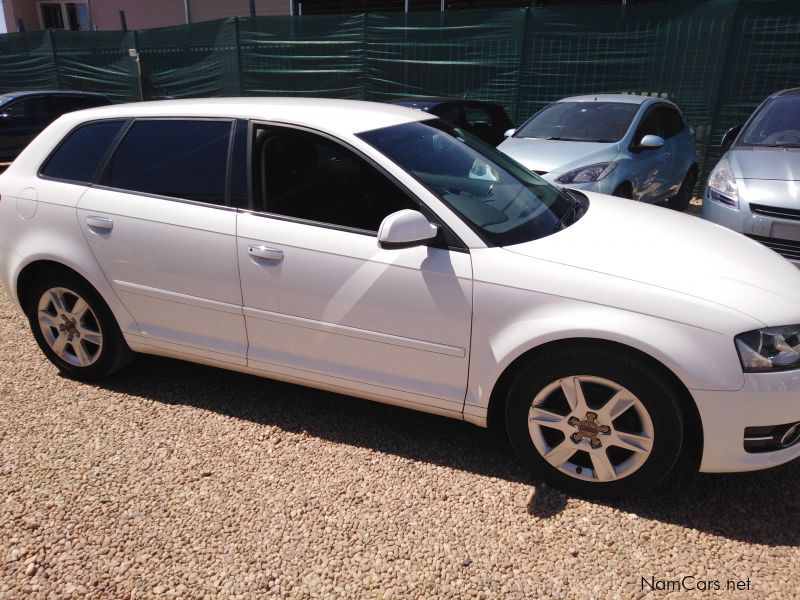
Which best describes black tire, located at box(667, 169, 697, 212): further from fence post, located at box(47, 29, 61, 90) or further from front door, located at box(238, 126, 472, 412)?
fence post, located at box(47, 29, 61, 90)

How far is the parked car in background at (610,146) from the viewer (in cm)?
633

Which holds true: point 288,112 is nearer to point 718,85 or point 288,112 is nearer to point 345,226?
point 345,226

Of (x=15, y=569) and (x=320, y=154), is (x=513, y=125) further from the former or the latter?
(x=15, y=569)

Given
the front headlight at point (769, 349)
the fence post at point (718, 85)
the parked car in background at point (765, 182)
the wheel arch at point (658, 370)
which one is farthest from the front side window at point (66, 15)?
the front headlight at point (769, 349)

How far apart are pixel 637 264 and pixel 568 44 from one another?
8.37 metres

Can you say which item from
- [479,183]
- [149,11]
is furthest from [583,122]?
[149,11]

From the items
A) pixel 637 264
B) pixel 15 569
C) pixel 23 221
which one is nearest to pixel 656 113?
pixel 637 264

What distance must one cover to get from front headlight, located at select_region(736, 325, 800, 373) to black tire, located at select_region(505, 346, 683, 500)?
31 centimetres

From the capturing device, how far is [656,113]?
7508mm

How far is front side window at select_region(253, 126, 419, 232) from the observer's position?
3012mm

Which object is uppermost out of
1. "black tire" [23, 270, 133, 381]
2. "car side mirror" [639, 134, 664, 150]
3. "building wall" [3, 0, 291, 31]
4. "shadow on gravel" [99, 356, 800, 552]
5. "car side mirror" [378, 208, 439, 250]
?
"building wall" [3, 0, 291, 31]

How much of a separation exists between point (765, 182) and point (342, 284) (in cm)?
384

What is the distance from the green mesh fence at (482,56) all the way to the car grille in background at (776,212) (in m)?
5.02

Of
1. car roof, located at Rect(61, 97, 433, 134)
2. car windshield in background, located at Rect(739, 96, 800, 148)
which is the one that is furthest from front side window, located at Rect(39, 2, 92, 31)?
car windshield in background, located at Rect(739, 96, 800, 148)
